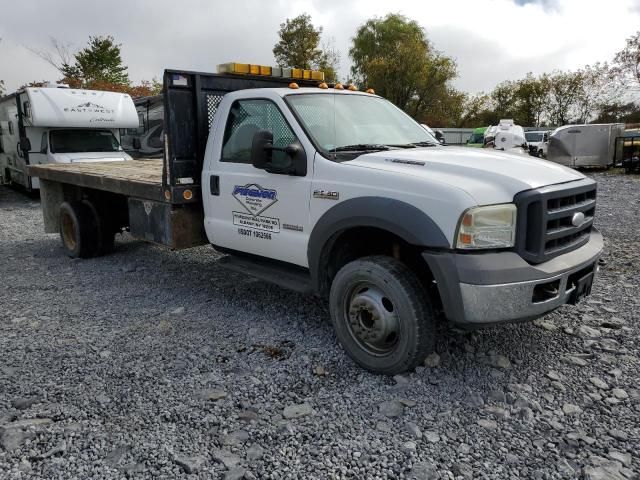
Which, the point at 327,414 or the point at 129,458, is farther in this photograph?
the point at 327,414

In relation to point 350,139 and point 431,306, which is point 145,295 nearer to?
point 350,139

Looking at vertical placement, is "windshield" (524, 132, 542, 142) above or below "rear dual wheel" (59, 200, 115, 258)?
above

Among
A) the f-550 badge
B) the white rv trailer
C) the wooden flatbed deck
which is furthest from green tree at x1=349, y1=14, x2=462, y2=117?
the f-550 badge

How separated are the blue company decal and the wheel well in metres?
0.67

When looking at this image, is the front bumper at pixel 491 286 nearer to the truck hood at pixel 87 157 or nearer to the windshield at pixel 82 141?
the truck hood at pixel 87 157

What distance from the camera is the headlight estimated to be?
125 inches

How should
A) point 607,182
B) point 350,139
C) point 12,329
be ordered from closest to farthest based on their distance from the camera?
point 350,139, point 12,329, point 607,182

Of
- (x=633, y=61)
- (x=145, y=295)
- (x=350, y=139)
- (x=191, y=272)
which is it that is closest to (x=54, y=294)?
(x=145, y=295)

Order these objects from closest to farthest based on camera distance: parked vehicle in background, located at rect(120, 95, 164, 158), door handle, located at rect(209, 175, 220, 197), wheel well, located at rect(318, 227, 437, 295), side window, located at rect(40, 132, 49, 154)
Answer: wheel well, located at rect(318, 227, 437, 295) < door handle, located at rect(209, 175, 220, 197) < side window, located at rect(40, 132, 49, 154) < parked vehicle in background, located at rect(120, 95, 164, 158)

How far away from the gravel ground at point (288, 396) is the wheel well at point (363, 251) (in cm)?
59

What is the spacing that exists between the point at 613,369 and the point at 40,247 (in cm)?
779

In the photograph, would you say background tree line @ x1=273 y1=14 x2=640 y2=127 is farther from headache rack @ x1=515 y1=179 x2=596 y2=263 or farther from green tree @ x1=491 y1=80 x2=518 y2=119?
headache rack @ x1=515 y1=179 x2=596 y2=263

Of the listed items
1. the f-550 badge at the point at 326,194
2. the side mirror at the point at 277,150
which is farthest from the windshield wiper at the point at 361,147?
the f-550 badge at the point at 326,194

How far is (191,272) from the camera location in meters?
6.48
